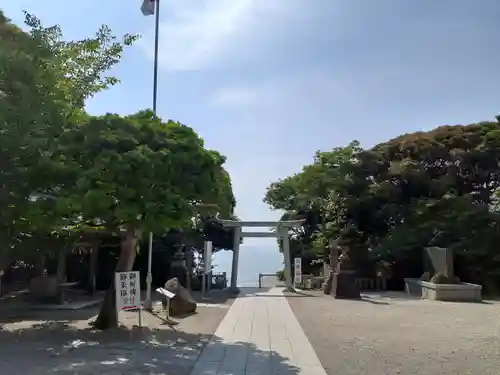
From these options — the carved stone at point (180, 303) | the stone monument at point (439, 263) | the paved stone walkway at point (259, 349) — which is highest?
the stone monument at point (439, 263)

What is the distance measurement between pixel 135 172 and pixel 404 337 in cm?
550

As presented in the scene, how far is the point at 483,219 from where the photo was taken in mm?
19625

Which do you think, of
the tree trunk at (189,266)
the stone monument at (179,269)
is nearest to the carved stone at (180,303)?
the stone monument at (179,269)

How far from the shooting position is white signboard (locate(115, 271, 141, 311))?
30.6ft

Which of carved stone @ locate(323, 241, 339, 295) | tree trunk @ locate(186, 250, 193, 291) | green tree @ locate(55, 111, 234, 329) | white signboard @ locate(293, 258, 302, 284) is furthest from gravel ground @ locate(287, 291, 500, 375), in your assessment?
white signboard @ locate(293, 258, 302, 284)

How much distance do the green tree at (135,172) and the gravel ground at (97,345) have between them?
76.6 inches

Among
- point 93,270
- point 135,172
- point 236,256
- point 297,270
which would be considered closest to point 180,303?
point 135,172

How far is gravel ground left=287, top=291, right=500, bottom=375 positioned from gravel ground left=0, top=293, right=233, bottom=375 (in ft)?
6.83

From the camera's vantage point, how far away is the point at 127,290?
31.3 ft

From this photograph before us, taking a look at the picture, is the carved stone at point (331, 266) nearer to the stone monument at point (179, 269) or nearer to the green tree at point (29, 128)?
the stone monument at point (179, 269)

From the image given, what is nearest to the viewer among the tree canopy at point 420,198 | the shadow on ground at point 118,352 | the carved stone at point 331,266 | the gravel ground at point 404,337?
the shadow on ground at point 118,352

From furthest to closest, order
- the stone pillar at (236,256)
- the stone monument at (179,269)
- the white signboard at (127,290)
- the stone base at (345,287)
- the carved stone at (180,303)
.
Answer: the stone pillar at (236,256), the stone monument at (179,269), the stone base at (345,287), the carved stone at (180,303), the white signboard at (127,290)

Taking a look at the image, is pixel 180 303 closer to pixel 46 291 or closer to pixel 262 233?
pixel 46 291

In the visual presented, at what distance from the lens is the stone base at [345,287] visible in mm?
17781
